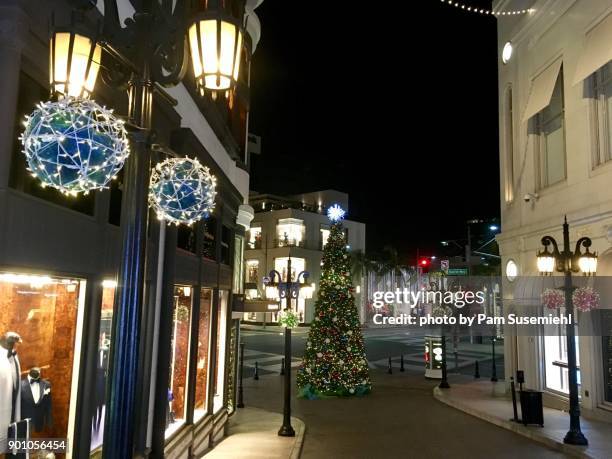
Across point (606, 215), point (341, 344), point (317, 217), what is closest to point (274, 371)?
point (341, 344)

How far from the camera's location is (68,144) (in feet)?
9.28

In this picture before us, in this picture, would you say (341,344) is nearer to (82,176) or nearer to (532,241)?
(532,241)

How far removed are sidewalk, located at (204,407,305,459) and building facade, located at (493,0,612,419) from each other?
24.8 feet

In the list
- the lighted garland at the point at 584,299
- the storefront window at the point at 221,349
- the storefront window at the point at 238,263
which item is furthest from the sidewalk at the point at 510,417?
the storefront window at the point at 238,263

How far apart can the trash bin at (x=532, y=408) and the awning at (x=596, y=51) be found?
7.56 m

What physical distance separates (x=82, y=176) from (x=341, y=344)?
14.6m

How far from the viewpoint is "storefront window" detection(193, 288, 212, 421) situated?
9375 mm

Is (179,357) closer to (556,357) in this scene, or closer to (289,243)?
(556,357)

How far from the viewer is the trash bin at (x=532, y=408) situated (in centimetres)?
1168

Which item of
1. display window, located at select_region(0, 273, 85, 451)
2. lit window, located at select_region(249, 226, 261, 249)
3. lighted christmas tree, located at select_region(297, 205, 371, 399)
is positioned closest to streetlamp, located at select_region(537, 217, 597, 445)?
lighted christmas tree, located at select_region(297, 205, 371, 399)

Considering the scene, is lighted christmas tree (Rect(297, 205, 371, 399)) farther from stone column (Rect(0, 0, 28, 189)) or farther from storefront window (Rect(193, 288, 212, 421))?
stone column (Rect(0, 0, 28, 189))

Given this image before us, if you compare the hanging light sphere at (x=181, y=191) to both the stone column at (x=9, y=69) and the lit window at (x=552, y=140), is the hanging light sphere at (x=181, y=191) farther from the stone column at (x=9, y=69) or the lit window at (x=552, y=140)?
the lit window at (x=552, y=140)

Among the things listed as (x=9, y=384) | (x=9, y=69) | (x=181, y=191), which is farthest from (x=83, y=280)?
(x=9, y=69)

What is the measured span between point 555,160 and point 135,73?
47.6 ft
